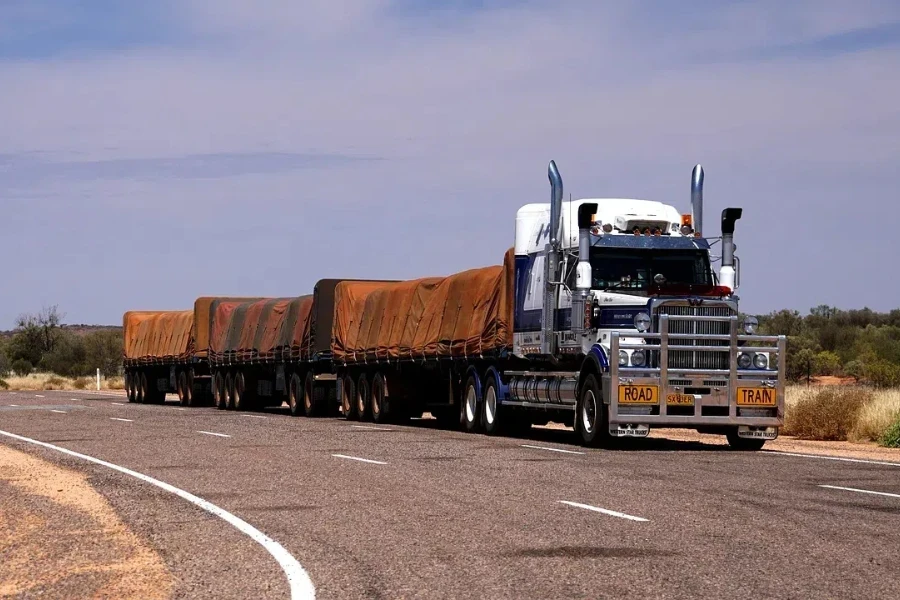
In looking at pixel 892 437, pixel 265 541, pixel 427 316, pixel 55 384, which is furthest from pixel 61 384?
pixel 265 541

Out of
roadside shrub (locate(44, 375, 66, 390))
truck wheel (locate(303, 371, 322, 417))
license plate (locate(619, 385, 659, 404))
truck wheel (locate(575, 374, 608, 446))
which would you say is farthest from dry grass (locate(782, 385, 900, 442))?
roadside shrub (locate(44, 375, 66, 390))

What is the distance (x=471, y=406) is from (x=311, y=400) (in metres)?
10.2

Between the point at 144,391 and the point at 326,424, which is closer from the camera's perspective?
the point at 326,424

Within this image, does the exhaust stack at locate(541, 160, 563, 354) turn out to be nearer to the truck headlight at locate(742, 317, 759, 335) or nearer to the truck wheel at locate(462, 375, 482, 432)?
the truck headlight at locate(742, 317, 759, 335)

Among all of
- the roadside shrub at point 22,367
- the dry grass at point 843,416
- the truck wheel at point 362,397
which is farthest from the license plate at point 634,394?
the roadside shrub at point 22,367

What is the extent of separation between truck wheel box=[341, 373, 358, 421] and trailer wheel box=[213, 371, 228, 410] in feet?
34.0

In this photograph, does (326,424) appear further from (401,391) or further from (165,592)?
(165,592)

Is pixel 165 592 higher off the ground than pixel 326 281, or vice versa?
pixel 326 281

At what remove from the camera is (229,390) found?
44250 millimetres

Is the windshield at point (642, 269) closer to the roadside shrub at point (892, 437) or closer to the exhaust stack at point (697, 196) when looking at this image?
the exhaust stack at point (697, 196)

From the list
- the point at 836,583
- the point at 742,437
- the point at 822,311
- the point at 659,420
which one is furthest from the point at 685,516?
the point at 822,311

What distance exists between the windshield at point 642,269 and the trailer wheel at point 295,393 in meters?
16.9

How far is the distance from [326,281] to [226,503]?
77.2 ft

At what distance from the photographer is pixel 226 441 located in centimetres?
2397
